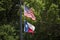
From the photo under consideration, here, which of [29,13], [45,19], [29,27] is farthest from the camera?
[45,19]

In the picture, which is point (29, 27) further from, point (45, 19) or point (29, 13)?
point (45, 19)

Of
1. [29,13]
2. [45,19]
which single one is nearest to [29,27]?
[29,13]

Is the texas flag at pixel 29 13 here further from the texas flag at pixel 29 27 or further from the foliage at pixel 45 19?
the foliage at pixel 45 19

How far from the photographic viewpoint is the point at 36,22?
17906 millimetres

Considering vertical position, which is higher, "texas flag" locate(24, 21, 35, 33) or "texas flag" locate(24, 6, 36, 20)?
"texas flag" locate(24, 6, 36, 20)

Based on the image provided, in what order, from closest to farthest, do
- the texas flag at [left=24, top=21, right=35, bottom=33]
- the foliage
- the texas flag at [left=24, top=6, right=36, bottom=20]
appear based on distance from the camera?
1. the texas flag at [left=24, top=21, right=35, bottom=33]
2. the texas flag at [left=24, top=6, right=36, bottom=20]
3. the foliage

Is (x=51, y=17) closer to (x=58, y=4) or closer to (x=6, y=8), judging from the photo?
(x=58, y=4)

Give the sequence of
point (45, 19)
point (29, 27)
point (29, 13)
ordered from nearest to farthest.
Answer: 1. point (29, 27)
2. point (29, 13)
3. point (45, 19)

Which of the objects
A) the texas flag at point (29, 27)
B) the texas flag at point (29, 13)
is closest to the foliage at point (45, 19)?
the texas flag at point (29, 13)

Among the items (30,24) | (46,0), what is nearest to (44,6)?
(46,0)

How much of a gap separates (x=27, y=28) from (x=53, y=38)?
2.78 m

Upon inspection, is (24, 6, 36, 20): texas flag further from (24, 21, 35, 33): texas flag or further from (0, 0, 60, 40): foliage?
(0, 0, 60, 40): foliage

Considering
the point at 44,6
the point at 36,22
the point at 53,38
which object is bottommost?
the point at 53,38

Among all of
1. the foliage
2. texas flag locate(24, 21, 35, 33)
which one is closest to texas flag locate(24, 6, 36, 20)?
texas flag locate(24, 21, 35, 33)
